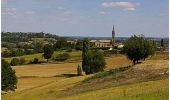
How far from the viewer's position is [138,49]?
7881cm

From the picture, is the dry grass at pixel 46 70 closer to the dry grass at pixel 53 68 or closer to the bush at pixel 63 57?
the dry grass at pixel 53 68

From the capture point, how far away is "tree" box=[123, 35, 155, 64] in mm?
78938

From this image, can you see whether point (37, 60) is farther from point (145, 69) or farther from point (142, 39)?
point (145, 69)

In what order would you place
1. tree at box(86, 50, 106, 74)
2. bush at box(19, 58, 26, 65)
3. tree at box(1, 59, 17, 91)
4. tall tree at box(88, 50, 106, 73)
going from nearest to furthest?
1. tree at box(1, 59, 17, 91)
2. tree at box(86, 50, 106, 74)
3. tall tree at box(88, 50, 106, 73)
4. bush at box(19, 58, 26, 65)

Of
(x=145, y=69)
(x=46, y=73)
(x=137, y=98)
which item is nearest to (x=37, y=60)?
(x=46, y=73)

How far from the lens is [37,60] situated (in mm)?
117438

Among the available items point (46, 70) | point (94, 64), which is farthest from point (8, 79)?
point (46, 70)

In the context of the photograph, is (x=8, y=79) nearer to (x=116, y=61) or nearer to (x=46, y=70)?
(x=46, y=70)

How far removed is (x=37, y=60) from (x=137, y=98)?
102 metres

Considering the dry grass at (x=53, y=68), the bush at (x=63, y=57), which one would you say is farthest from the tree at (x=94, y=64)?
the bush at (x=63, y=57)

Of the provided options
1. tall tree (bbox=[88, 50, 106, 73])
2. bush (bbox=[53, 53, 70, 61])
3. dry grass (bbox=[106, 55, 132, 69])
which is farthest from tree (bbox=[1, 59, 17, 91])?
bush (bbox=[53, 53, 70, 61])

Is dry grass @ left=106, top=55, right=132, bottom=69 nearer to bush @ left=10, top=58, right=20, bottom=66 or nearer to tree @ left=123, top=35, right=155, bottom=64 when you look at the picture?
tree @ left=123, top=35, right=155, bottom=64

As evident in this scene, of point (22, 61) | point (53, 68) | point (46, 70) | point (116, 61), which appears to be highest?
point (116, 61)

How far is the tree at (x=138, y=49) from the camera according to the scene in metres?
78.9
